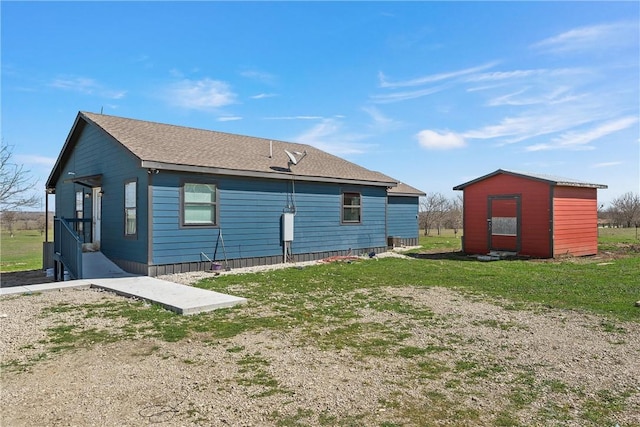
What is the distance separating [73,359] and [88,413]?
1486mm

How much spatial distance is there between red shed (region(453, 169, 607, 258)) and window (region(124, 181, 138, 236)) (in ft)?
40.2

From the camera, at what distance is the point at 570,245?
14.6m

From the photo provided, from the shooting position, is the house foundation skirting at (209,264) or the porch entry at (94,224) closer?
the house foundation skirting at (209,264)

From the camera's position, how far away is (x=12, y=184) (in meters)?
16.0

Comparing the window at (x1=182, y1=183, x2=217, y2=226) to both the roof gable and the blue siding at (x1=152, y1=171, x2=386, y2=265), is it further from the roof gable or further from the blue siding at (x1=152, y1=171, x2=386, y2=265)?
the roof gable

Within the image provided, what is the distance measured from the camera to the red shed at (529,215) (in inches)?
555

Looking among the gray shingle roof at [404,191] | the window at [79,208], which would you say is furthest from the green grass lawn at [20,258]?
the gray shingle roof at [404,191]

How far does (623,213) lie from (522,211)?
29815 mm

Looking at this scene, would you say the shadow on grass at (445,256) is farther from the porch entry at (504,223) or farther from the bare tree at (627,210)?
the bare tree at (627,210)

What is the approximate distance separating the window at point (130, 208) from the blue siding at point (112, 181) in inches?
6.0

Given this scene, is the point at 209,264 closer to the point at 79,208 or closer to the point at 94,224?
the point at 94,224

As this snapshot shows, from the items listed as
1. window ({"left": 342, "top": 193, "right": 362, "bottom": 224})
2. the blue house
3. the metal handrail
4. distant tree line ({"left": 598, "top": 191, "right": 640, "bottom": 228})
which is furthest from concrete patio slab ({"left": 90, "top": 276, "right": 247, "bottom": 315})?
distant tree line ({"left": 598, "top": 191, "right": 640, "bottom": 228})

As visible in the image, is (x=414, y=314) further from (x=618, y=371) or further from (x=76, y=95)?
(x=76, y=95)

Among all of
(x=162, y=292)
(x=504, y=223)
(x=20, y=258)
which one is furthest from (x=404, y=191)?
(x=20, y=258)
